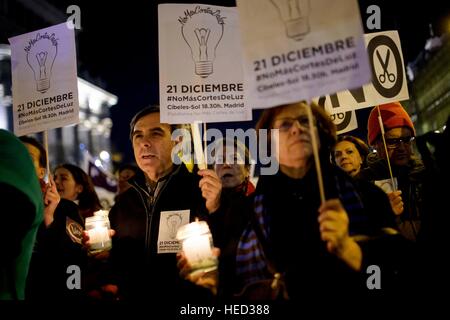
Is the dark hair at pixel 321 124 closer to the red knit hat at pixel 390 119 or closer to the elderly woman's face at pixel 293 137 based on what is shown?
the elderly woman's face at pixel 293 137

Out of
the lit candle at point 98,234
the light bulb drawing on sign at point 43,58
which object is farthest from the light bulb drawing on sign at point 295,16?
the light bulb drawing on sign at point 43,58

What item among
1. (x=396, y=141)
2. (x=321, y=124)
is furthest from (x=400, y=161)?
(x=321, y=124)

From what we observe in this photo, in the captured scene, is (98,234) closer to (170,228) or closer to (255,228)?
(170,228)

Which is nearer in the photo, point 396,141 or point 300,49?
point 300,49

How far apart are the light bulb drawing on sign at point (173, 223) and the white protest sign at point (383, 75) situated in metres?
2.01

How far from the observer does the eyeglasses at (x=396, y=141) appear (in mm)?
4605

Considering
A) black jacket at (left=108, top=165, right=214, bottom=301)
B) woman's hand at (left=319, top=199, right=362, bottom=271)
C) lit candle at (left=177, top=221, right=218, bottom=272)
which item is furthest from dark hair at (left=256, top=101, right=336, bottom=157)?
black jacket at (left=108, top=165, right=214, bottom=301)

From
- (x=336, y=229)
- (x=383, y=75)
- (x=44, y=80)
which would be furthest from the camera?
(x=383, y=75)

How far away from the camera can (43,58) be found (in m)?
4.38

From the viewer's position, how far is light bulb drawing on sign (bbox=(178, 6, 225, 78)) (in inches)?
156

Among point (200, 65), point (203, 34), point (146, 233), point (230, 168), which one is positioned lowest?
point (146, 233)

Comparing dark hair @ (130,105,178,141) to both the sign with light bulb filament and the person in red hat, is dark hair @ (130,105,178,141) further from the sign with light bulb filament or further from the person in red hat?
the person in red hat

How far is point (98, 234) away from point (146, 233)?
A: 1.28 ft
